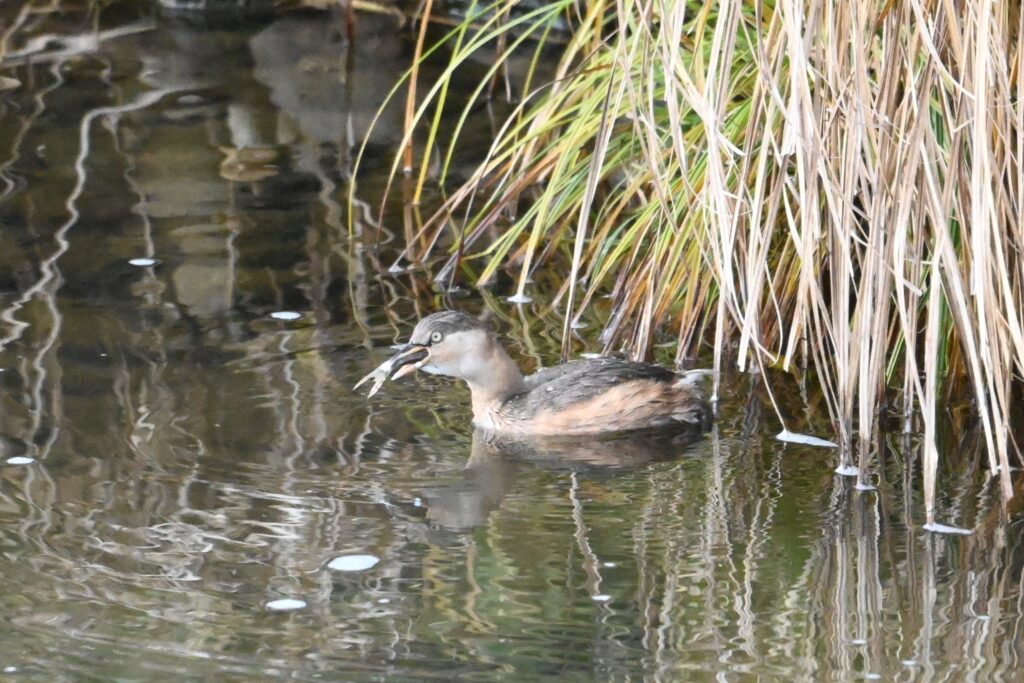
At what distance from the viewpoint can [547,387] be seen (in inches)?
207

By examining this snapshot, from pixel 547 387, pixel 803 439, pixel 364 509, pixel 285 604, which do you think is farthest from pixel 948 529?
pixel 285 604

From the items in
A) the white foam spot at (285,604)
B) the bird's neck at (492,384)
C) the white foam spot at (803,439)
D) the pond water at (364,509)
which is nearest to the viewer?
the pond water at (364,509)

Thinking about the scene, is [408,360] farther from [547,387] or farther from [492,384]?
[547,387]

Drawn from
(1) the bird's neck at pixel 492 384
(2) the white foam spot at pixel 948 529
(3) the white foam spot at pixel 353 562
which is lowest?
(3) the white foam spot at pixel 353 562

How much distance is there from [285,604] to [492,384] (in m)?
1.50

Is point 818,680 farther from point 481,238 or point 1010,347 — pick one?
point 481,238

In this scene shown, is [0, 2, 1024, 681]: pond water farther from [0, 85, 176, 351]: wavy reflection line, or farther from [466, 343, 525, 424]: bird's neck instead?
[466, 343, 525, 424]: bird's neck

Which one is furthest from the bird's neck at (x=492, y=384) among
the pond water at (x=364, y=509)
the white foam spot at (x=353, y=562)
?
the white foam spot at (x=353, y=562)

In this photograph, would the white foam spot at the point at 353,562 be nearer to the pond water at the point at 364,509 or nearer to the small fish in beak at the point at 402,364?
the pond water at the point at 364,509

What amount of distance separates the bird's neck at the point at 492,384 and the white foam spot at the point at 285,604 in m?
1.40

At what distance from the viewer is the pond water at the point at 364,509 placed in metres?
3.80

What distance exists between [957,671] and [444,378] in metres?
2.53

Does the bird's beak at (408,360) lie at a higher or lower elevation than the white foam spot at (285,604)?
higher

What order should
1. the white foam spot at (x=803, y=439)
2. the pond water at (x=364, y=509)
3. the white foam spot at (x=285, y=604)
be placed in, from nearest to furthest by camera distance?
the pond water at (x=364, y=509) < the white foam spot at (x=285, y=604) < the white foam spot at (x=803, y=439)
